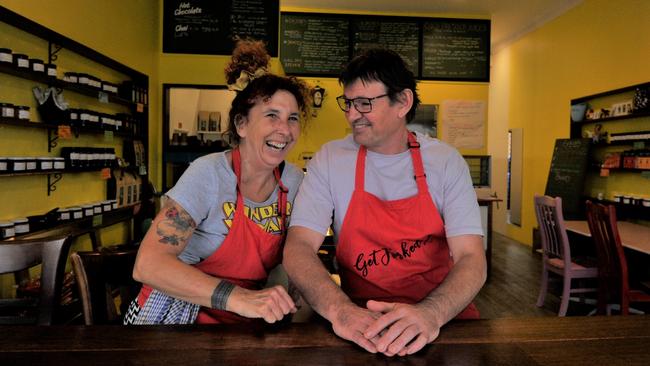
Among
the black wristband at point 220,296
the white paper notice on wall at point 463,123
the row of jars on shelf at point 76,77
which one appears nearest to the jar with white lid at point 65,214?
the row of jars on shelf at point 76,77

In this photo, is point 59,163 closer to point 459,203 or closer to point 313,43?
point 459,203

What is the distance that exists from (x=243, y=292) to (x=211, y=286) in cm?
9

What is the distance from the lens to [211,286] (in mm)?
1325

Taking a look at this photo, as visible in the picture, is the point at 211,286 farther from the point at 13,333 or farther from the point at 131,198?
the point at 131,198

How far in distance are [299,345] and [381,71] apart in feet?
3.41

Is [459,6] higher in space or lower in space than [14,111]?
higher

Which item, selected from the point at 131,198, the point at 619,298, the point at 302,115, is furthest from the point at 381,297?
the point at 131,198

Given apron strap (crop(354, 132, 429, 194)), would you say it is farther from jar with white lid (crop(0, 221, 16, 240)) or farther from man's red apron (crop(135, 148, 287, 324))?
jar with white lid (crop(0, 221, 16, 240))

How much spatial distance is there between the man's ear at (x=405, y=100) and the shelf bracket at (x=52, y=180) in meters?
2.76

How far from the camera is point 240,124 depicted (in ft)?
5.74

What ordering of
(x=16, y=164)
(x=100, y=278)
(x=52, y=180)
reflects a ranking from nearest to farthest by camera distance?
(x=100, y=278)
(x=16, y=164)
(x=52, y=180)

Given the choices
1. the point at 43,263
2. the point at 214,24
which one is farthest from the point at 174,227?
the point at 214,24

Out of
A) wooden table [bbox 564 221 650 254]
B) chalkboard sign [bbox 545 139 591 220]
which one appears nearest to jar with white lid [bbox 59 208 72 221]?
wooden table [bbox 564 221 650 254]

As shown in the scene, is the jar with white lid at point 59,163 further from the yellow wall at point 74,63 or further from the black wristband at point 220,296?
the black wristband at point 220,296
